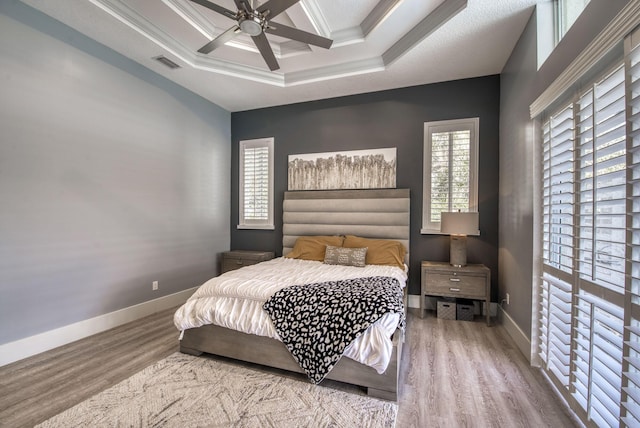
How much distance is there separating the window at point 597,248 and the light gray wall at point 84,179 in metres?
4.06

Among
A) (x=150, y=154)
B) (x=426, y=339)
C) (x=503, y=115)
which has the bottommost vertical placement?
(x=426, y=339)

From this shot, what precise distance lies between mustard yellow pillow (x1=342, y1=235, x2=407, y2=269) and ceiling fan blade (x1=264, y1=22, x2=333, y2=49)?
2323mm

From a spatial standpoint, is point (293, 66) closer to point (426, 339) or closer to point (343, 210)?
point (343, 210)

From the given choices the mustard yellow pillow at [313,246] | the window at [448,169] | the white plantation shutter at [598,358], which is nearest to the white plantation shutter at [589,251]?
the white plantation shutter at [598,358]

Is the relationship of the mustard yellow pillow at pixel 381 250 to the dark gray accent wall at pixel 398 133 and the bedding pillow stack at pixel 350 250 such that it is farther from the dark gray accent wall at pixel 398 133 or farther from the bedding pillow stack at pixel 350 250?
the dark gray accent wall at pixel 398 133

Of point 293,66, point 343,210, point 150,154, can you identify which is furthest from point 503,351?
point 150,154

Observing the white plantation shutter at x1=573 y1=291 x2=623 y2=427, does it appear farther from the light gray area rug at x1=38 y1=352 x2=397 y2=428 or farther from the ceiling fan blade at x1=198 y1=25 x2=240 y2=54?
the ceiling fan blade at x1=198 y1=25 x2=240 y2=54

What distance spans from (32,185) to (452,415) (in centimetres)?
375

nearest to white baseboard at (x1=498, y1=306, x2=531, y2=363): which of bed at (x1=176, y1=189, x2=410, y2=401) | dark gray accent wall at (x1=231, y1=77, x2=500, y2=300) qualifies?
dark gray accent wall at (x1=231, y1=77, x2=500, y2=300)

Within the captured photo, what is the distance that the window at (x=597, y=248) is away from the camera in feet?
4.14

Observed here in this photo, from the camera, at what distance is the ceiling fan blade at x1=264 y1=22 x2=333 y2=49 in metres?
2.14

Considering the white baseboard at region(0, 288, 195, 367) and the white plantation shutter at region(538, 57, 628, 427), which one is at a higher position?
the white plantation shutter at region(538, 57, 628, 427)

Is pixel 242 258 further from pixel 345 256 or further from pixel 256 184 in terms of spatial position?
pixel 345 256

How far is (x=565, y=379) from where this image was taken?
6.12 feet
